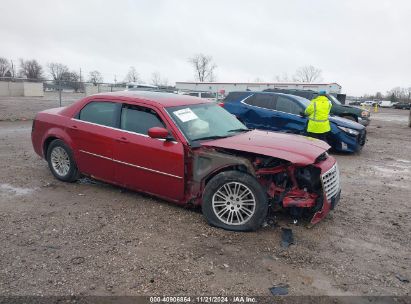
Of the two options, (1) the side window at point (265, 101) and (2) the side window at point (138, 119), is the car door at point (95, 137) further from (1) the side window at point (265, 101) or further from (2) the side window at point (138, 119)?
(1) the side window at point (265, 101)

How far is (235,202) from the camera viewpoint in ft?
14.1

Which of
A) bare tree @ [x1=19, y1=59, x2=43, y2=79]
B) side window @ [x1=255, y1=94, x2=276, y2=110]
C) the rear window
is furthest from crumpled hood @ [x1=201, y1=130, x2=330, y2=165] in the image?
bare tree @ [x1=19, y1=59, x2=43, y2=79]

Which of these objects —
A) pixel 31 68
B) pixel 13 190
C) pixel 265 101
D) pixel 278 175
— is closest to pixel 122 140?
pixel 13 190

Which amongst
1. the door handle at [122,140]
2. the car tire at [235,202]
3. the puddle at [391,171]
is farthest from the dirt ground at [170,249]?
the puddle at [391,171]

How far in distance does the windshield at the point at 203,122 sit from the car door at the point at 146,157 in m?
0.22

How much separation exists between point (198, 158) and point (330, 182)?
5.34ft

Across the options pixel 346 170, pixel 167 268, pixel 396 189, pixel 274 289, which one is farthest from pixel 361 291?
pixel 346 170

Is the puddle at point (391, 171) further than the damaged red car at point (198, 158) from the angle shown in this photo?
Yes

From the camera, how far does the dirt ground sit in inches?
127

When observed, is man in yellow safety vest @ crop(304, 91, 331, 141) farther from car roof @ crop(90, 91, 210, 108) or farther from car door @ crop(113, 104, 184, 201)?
car door @ crop(113, 104, 184, 201)

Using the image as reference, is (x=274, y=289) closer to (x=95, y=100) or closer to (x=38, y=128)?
(x=95, y=100)

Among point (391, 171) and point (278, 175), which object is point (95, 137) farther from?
point (391, 171)

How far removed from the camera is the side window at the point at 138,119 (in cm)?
493

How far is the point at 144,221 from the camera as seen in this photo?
4.53m
